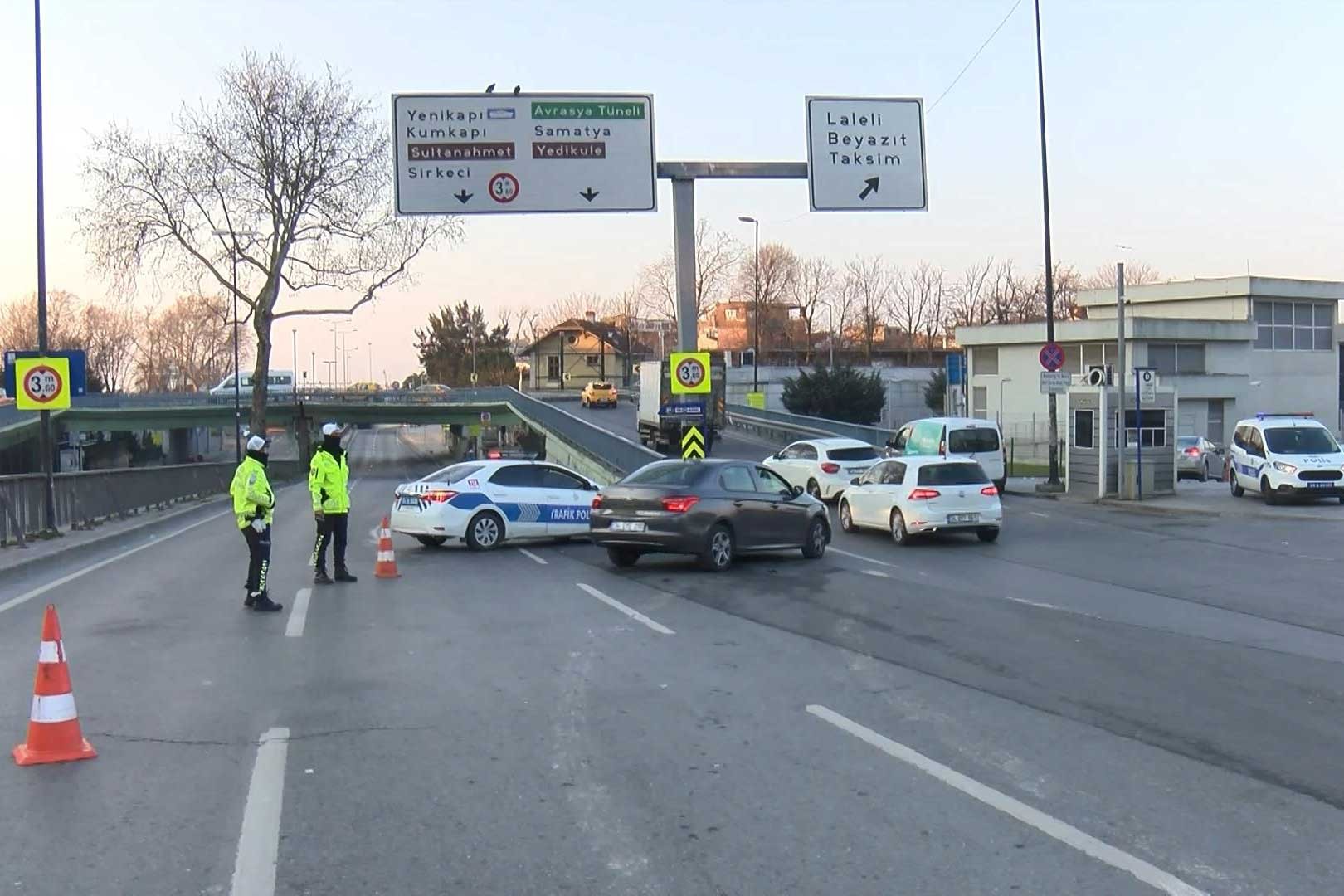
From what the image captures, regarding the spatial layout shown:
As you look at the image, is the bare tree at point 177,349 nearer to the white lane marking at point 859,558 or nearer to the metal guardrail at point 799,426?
the metal guardrail at point 799,426

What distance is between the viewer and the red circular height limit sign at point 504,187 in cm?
2247

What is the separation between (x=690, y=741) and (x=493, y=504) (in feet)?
41.2

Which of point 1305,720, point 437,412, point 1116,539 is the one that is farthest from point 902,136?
point 437,412

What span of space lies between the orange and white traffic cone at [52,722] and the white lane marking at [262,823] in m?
1.00

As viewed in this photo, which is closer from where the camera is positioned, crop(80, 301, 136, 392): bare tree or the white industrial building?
the white industrial building

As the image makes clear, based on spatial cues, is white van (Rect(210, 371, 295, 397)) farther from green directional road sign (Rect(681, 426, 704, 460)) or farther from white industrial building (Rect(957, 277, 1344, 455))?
green directional road sign (Rect(681, 426, 704, 460))

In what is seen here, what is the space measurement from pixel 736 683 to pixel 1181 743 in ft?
10.3

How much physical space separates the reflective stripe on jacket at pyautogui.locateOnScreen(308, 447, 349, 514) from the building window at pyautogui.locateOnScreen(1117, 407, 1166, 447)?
758 inches

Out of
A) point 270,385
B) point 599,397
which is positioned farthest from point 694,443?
point 270,385

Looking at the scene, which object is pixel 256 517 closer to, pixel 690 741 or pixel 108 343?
pixel 690 741

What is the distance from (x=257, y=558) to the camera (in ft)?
43.4

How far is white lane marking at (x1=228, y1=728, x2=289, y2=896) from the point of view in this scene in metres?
5.20

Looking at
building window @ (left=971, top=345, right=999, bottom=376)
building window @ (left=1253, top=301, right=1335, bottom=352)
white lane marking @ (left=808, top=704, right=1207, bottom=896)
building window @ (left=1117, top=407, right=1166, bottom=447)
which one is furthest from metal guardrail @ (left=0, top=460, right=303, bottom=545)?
building window @ (left=1253, top=301, right=1335, bottom=352)

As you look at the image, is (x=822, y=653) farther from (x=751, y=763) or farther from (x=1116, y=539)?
(x=1116, y=539)
